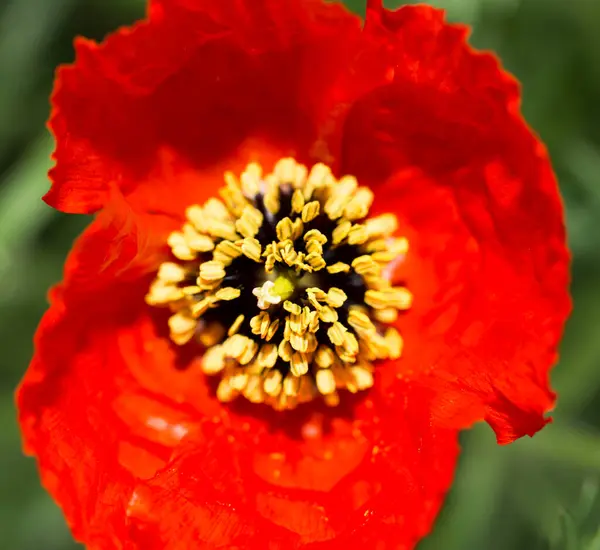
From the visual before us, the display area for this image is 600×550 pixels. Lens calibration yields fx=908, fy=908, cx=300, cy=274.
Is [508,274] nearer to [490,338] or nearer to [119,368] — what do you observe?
[490,338]

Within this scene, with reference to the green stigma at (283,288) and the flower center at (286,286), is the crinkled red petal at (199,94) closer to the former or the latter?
the flower center at (286,286)

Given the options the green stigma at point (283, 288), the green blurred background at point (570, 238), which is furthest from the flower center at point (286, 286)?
the green blurred background at point (570, 238)

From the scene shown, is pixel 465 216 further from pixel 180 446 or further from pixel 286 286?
pixel 180 446

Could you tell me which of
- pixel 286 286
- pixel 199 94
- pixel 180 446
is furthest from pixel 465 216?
pixel 180 446

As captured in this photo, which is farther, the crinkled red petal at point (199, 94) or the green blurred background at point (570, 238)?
the green blurred background at point (570, 238)

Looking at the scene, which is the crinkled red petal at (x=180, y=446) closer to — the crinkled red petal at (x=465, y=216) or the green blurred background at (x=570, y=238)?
the crinkled red petal at (x=465, y=216)

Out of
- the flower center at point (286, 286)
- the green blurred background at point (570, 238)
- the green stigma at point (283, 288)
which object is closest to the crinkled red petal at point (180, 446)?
the flower center at point (286, 286)

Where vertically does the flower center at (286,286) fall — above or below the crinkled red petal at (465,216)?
below
